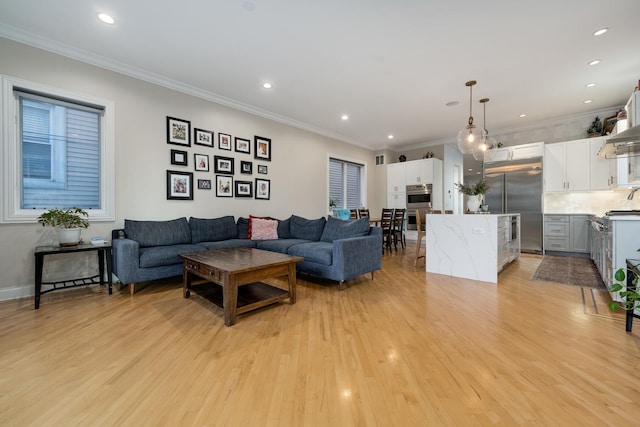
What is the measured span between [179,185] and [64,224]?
144 centimetres

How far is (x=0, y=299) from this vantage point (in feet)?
9.08

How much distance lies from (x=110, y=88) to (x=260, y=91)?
199 cm

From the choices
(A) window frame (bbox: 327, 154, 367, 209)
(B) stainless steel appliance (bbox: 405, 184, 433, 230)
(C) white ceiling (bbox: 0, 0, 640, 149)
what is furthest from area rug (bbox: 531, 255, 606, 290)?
(A) window frame (bbox: 327, 154, 367, 209)

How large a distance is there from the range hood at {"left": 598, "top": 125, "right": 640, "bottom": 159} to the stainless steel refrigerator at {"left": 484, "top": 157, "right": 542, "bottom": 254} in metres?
1.75

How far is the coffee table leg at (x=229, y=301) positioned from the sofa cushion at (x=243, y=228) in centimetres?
224

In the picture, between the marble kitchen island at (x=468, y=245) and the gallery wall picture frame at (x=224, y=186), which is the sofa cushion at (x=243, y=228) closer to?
the gallery wall picture frame at (x=224, y=186)

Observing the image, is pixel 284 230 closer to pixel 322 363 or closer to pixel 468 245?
pixel 468 245

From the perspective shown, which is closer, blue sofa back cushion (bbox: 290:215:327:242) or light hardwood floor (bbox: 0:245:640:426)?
light hardwood floor (bbox: 0:245:640:426)

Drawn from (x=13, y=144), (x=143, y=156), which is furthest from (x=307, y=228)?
(x=13, y=144)

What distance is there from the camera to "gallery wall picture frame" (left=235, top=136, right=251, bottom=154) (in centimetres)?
475

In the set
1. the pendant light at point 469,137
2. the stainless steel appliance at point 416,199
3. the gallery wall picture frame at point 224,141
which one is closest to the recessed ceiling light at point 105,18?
the gallery wall picture frame at point 224,141

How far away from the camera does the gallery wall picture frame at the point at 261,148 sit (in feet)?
16.4

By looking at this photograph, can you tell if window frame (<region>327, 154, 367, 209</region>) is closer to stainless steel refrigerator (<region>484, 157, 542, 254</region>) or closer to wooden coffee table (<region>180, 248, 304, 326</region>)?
stainless steel refrigerator (<region>484, 157, 542, 254</region>)

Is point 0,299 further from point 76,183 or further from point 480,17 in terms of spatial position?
point 480,17
